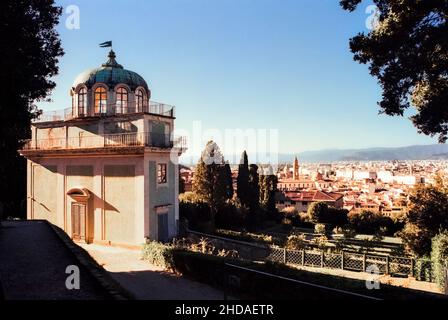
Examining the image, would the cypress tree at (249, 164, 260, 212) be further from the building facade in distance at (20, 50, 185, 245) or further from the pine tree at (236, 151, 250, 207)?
the building facade in distance at (20, 50, 185, 245)

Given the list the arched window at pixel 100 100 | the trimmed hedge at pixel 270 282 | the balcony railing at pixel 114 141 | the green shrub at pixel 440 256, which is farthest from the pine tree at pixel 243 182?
the trimmed hedge at pixel 270 282

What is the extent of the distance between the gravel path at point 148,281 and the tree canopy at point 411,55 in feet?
33.7

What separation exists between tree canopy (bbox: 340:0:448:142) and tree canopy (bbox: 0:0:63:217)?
32.0ft

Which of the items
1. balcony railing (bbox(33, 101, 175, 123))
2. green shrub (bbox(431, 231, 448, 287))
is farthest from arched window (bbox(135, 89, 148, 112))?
green shrub (bbox(431, 231, 448, 287))

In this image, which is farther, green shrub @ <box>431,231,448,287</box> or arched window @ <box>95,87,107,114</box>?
arched window @ <box>95,87,107,114</box>

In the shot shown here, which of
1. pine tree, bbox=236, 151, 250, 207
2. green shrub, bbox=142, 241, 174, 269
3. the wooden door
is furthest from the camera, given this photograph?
pine tree, bbox=236, 151, 250, 207

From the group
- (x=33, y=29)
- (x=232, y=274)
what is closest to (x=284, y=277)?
(x=232, y=274)

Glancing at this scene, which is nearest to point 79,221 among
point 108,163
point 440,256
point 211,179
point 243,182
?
point 108,163

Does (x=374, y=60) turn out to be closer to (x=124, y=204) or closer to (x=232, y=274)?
(x=232, y=274)

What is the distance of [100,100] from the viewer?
89.6 feet

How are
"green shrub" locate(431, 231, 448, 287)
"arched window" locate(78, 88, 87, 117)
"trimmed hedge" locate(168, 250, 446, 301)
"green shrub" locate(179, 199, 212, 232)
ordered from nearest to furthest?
1. "trimmed hedge" locate(168, 250, 446, 301)
2. "green shrub" locate(431, 231, 448, 287)
3. "arched window" locate(78, 88, 87, 117)
4. "green shrub" locate(179, 199, 212, 232)

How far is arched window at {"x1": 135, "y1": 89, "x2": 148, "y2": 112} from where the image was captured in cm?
2789

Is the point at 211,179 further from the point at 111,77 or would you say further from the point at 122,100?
the point at 111,77
